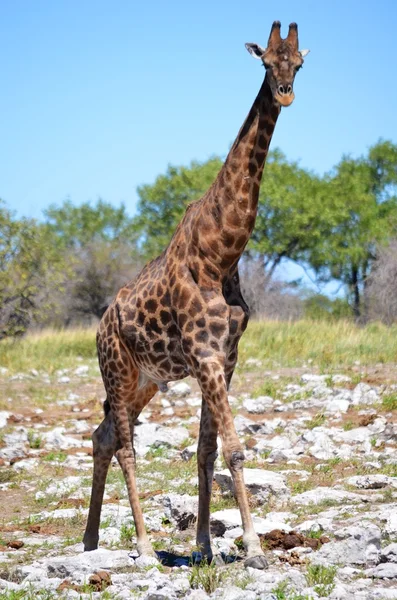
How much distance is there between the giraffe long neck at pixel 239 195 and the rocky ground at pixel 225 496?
1939 mm

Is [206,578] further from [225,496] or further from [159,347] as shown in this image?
[225,496]

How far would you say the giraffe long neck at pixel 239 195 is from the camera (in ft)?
20.6

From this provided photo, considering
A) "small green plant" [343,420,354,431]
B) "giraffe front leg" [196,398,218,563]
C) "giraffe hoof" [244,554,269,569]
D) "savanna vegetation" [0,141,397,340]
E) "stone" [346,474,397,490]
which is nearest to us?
"giraffe hoof" [244,554,269,569]

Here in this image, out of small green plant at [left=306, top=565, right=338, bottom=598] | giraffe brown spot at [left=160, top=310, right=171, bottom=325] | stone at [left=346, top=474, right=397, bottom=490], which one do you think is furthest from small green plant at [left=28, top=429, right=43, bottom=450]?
small green plant at [left=306, top=565, right=338, bottom=598]

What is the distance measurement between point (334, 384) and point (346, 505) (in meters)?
6.80

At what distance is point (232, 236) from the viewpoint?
635 centimetres

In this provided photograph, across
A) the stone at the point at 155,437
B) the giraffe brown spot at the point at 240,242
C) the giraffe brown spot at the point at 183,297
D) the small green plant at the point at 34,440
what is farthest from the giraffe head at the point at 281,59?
the small green plant at the point at 34,440

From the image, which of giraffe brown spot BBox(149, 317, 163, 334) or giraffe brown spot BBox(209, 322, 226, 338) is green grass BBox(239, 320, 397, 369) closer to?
giraffe brown spot BBox(149, 317, 163, 334)

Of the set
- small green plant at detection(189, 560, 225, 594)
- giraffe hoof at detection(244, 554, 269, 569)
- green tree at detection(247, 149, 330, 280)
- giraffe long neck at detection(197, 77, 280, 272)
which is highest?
green tree at detection(247, 149, 330, 280)

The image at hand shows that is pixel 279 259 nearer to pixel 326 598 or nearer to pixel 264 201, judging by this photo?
pixel 264 201

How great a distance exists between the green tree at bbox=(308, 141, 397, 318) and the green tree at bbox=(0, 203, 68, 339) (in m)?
21.4

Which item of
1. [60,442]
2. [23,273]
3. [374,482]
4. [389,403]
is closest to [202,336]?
[374,482]

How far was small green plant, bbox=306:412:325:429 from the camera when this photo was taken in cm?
1135

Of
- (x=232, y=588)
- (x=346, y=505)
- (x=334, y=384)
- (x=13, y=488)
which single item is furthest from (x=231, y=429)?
(x=334, y=384)
